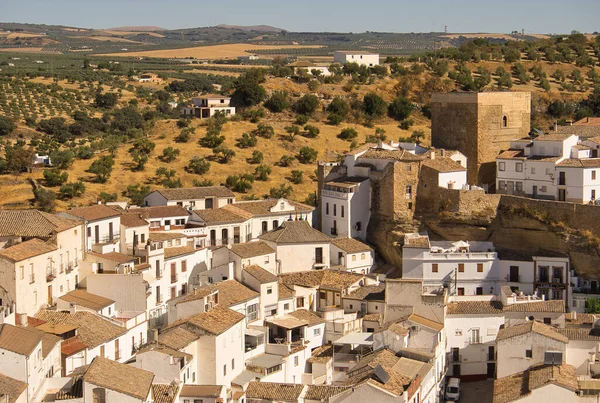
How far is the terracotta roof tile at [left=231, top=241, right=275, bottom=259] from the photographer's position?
37.1 metres

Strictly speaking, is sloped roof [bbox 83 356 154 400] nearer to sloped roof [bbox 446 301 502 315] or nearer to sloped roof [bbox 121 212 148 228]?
sloped roof [bbox 121 212 148 228]

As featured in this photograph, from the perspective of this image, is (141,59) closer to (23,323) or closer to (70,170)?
(70,170)

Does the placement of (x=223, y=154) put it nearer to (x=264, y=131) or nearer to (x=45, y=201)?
(x=264, y=131)

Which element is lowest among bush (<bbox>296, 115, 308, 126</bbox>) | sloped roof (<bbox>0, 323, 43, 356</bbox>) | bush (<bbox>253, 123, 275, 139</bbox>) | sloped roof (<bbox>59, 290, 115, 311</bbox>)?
sloped roof (<bbox>59, 290, 115, 311</bbox>)

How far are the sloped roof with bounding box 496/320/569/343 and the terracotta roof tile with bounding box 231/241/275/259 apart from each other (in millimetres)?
9778

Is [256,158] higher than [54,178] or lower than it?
higher

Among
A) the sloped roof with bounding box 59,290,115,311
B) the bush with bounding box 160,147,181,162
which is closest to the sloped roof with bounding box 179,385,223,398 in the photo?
the sloped roof with bounding box 59,290,115,311

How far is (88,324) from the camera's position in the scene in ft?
98.2

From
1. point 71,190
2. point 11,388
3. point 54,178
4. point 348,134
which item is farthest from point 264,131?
point 11,388

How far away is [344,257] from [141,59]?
9247 centimetres

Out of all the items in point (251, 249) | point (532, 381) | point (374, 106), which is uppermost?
point (374, 106)

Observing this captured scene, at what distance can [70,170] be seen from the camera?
51.9 metres

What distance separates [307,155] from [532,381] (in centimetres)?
2961

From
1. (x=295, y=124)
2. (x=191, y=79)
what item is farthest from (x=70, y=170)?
(x=191, y=79)
